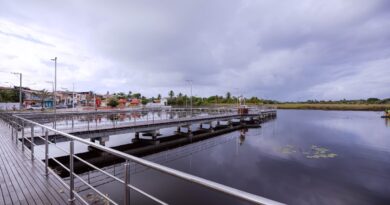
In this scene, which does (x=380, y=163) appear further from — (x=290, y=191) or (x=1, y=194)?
(x=1, y=194)

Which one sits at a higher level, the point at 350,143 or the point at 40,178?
the point at 40,178

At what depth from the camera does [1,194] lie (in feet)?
11.4

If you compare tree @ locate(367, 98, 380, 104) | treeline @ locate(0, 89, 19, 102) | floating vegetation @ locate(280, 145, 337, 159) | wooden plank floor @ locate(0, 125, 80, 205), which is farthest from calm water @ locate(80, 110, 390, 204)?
tree @ locate(367, 98, 380, 104)

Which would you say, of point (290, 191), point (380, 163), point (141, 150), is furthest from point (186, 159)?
point (380, 163)

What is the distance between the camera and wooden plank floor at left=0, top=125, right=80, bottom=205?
10.6 ft

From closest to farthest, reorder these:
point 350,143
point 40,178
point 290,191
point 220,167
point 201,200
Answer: point 40,178 → point 201,200 → point 290,191 → point 220,167 → point 350,143

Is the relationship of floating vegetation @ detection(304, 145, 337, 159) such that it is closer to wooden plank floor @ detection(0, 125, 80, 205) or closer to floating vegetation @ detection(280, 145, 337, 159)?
floating vegetation @ detection(280, 145, 337, 159)

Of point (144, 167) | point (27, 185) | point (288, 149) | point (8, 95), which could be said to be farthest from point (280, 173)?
point (8, 95)

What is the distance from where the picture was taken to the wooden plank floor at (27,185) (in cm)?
324

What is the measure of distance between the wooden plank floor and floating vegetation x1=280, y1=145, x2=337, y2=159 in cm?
1656

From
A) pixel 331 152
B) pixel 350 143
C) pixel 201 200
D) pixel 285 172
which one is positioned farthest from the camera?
pixel 350 143

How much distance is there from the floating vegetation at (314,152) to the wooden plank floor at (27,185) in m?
16.6

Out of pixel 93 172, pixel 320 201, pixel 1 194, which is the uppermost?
pixel 1 194

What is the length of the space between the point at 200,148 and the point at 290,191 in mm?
8734
